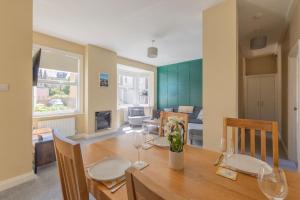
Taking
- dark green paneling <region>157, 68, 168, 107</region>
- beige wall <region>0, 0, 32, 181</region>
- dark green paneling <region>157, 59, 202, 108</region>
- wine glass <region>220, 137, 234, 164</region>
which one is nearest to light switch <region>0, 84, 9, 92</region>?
beige wall <region>0, 0, 32, 181</region>

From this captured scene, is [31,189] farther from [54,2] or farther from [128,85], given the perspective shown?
[128,85]

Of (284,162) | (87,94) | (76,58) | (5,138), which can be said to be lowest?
(284,162)

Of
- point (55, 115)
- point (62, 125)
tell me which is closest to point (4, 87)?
point (55, 115)

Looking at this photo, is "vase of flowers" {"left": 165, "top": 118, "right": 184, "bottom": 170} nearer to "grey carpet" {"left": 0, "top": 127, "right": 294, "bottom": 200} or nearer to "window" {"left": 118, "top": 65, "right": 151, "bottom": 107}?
"grey carpet" {"left": 0, "top": 127, "right": 294, "bottom": 200}

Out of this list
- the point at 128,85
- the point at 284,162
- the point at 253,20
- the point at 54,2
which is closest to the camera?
the point at 54,2

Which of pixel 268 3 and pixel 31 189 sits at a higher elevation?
pixel 268 3

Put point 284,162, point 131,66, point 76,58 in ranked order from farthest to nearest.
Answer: point 131,66
point 76,58
point 284,162

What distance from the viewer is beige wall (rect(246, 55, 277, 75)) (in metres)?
5.02

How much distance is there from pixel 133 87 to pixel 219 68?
4.73 metres

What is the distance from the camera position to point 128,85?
6.51 m

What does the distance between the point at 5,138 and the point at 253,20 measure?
14.9 ft

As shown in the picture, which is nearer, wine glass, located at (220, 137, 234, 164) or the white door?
wine glass, located at (220, 137, 234, 164)

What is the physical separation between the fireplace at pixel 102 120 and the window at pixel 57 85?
62 centimetres

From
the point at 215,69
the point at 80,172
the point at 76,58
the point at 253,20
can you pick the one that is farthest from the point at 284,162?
the point at 76,58
